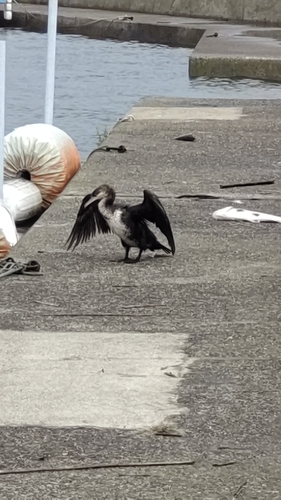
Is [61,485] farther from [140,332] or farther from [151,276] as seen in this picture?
Result: [151,276]

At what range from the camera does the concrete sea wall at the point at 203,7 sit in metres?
22.7

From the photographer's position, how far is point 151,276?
18.5 feet

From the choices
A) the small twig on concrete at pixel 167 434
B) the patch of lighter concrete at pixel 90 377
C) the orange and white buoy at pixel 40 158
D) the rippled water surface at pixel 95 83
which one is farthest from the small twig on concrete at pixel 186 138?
the small twig on concrete at pixel 167 434

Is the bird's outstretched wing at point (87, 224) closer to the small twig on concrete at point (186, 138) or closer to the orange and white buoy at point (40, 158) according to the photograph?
the orange and white buoy at point (40, 158)

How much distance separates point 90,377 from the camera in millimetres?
4262

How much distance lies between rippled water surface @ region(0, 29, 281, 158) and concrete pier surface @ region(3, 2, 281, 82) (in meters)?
0.25

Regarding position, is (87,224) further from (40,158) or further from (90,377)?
(40,158)

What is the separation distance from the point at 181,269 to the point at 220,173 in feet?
8.20

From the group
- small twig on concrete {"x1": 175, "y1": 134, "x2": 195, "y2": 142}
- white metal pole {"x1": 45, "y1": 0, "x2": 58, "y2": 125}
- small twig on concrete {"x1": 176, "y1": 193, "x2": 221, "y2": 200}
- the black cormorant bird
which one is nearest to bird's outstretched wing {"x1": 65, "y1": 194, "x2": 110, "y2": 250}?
the black cormorant bird

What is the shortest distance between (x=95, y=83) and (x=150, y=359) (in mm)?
11601

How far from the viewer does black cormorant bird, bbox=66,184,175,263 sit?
5629 millimetres

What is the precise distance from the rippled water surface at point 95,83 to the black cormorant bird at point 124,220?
5152 mm

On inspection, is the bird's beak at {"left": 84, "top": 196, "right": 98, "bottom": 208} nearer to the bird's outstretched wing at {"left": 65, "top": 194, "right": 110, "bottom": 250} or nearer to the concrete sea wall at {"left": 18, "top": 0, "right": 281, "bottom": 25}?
the bird's outstretched wing at {"left": 65, "top": 194, "right": 110, "bottom": 250}

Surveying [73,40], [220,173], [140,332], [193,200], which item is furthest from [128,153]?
[73,40]
